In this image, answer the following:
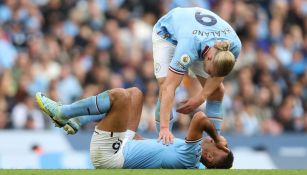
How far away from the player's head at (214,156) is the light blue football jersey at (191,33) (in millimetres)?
795

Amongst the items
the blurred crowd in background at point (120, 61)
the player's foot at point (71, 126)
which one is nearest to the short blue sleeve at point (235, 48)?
the player's foot at point (71, 126)

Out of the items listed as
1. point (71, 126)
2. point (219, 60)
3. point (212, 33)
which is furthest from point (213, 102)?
point (71, 126)

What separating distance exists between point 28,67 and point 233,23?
14.9 ft

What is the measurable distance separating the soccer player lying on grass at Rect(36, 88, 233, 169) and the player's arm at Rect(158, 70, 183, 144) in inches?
5.7

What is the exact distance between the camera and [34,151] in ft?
49.2

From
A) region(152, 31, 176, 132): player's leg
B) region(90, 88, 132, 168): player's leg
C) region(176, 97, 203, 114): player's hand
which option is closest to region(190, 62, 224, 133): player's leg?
region(152, 31, 176, 132): player's leg

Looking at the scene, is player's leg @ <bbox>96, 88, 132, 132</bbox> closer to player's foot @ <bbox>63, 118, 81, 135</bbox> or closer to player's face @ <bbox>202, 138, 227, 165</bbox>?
player's foot @ <bbox>63, 118, 81, 135</bbox>

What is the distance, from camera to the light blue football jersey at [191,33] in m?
10.6

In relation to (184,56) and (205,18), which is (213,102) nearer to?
(205,18)

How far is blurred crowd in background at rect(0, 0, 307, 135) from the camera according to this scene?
16.2 m

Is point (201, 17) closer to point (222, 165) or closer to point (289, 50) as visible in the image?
point (222, 165)

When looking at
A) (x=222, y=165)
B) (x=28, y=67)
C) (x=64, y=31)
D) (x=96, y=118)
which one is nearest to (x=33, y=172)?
(x=96, y=118)

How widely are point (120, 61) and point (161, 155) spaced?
286 inches

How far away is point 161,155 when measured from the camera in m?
10.4
